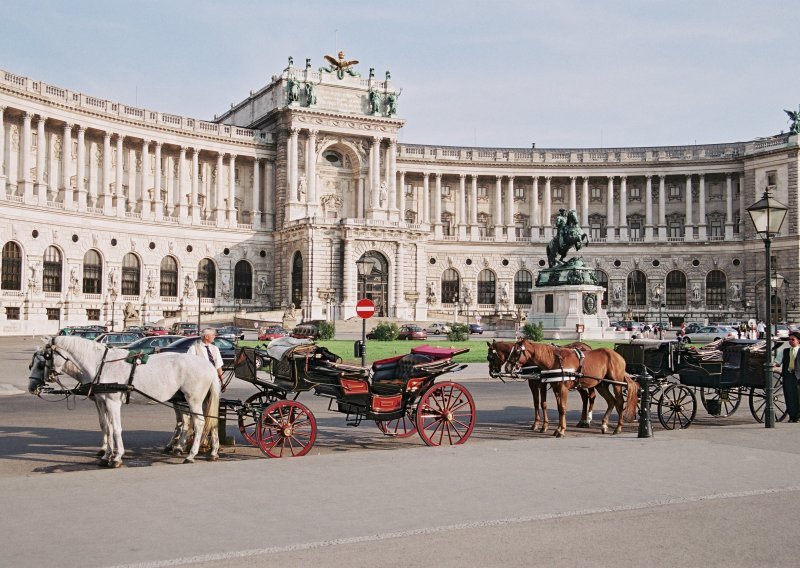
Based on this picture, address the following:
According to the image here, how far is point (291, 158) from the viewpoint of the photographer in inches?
3265

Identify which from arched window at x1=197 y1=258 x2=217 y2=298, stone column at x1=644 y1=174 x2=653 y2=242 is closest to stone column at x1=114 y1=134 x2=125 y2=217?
arched window at x1=197 y1=258 x2=217 y2=298

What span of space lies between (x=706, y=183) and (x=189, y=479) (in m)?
93.3

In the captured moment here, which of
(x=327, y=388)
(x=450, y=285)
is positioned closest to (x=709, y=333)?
(x=450, y=285)

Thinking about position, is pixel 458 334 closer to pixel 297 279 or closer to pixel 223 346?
pixel 223 346

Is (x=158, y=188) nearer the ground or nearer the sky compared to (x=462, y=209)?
nearer the sky

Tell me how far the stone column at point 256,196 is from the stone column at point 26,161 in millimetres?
23666

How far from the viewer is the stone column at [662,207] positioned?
313 feet

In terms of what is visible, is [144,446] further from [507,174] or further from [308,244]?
[507,174]

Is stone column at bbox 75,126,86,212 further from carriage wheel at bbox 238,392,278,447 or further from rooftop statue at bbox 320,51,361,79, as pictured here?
carriage wheel at bbox 238,392,278,447

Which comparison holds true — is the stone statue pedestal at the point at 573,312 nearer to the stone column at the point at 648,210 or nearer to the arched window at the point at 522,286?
the arched window at the point at 522,286

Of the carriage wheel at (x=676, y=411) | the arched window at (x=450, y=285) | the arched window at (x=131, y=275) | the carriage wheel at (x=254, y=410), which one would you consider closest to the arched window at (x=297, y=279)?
the arched window at (x=131, y=275)

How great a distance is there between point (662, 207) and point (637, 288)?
33.0 feet

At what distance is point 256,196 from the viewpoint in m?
86.1

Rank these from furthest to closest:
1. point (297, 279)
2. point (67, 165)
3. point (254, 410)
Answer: point (297, 279) < point (67, 165) < point (254, 410)
